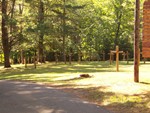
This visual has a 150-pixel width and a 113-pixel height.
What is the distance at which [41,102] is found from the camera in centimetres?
1062

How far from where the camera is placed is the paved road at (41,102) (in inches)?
370

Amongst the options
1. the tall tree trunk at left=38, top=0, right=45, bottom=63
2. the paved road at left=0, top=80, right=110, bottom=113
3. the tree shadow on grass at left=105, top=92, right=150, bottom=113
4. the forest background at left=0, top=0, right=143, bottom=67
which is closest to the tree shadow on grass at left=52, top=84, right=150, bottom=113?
the tree shadow on grass at left=105, top=92, right=150, bottom=113

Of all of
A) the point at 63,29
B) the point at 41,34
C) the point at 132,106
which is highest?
the point at 63,29

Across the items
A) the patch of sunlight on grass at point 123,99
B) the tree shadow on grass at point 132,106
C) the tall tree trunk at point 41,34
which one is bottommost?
the tree shadow on grass at point 132,106

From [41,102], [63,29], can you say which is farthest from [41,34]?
[41,102]

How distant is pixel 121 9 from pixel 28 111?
36.4m

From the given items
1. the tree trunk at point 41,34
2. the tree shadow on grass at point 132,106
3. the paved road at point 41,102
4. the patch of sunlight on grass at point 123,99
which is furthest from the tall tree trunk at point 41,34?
the tree shadow on grass at point 132,106

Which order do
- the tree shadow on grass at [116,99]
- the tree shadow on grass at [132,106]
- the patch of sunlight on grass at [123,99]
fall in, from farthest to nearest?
the patch of sunlight on grass at [123,99], the tree shadow on grass at [116,99], the tree shadow on grass at [132,106]

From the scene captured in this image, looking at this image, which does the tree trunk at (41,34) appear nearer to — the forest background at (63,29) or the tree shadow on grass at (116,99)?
the forest background at (63,29)

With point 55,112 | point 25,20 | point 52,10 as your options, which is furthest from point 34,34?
point 55,112

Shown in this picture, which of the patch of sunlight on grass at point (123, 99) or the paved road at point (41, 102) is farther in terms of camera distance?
the patch of sunlight on grass at point (123, 99)

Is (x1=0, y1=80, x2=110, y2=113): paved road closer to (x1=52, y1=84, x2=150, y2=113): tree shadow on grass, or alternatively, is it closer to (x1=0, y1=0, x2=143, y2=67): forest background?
(x1=52, y1=84, x2=150, y2=113): tree shadow on grass

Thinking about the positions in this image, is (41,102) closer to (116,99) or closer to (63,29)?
(116,99)

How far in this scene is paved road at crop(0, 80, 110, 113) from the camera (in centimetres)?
939
